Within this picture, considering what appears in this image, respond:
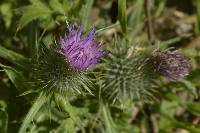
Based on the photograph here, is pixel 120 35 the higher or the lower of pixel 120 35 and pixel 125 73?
the higher

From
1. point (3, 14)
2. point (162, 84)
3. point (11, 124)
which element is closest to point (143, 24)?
point (162, 84)

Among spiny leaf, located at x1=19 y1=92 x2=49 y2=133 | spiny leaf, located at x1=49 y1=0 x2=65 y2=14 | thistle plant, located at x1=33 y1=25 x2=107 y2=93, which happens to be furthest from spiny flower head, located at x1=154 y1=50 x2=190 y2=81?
spiny leaf, located at x1=19 y1=92 x2=49 y2=133

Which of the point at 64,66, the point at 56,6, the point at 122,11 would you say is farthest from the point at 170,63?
the point at 56,6

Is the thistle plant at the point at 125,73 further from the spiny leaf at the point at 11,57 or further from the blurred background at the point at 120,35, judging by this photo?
the spiny leaf at the point at 11,57

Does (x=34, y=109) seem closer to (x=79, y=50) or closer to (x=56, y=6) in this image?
(x=79, y=50)

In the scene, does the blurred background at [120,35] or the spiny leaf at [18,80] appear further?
the blurred background at [120,35]

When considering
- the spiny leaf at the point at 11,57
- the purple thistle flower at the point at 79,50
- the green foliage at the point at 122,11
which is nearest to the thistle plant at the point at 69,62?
the purple thistle flower at the point at 79,50

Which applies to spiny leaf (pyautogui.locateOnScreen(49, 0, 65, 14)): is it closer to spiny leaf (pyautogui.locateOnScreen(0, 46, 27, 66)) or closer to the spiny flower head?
spiny leaf (pyautogui.locateOnScreen(0, 46, 27, 66))
